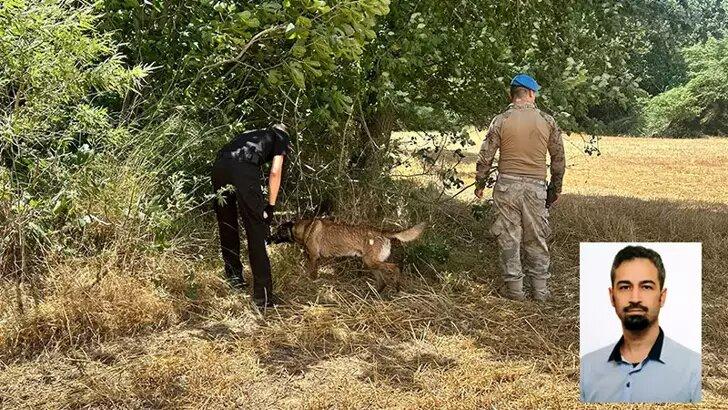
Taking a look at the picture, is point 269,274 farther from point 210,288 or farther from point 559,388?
point 559,388

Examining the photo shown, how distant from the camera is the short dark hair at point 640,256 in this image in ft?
11.3

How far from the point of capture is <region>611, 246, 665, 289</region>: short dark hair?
11.3ft

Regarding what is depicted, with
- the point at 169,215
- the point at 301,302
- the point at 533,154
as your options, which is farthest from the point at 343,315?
the point at 533,154

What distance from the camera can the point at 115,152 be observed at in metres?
6.16

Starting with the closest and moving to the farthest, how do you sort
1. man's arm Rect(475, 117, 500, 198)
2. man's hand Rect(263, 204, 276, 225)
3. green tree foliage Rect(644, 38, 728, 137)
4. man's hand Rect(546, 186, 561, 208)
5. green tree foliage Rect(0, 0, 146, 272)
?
green tree foliage Rect(0, 0, 146, 272) < man's hand Rect(263, 204, 276, 225) < man's arm Rect(475, 117, 500, 198) < man's hand Rect(546, 186, 561, 208) < green tree foliage Rect(644, 38, 728, 137)

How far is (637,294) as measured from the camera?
3424 millimetres

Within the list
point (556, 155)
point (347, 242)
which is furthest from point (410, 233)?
point (556, 155)

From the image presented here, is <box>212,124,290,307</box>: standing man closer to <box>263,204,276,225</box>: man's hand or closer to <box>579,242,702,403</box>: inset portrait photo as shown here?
<box>263,204,276,225</box>: man's hand

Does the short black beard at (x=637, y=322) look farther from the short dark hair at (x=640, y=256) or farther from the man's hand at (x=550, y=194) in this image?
the man's hand at (x=550, y=194)

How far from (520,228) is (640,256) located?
2.81m

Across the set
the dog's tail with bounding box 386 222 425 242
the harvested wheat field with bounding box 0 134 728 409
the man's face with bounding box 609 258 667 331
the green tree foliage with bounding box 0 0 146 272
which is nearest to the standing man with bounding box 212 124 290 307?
the harvested wheat field with bounding box 0 134 728 409

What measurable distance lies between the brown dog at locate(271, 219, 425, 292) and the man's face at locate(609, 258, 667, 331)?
2950mm

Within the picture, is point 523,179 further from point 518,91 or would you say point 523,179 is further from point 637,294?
point 637,294

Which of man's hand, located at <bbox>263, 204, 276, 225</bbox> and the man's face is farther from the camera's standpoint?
man's hand, located at <bbox>263, 204, 276, 225</bbox>
